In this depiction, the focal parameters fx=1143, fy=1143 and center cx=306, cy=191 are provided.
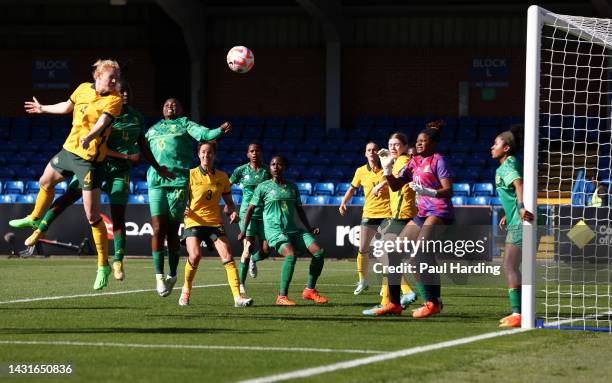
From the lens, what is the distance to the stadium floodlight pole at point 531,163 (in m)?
10.6

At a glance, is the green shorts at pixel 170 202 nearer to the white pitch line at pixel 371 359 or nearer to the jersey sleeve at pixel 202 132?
the jersey sleeve at pixel 202 132

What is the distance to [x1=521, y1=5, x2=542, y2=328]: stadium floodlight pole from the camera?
34.8ft

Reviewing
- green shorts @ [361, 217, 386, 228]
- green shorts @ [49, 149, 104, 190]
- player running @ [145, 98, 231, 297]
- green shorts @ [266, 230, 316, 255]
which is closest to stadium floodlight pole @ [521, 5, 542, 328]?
green shorts @ [266, 230, 316, 255]

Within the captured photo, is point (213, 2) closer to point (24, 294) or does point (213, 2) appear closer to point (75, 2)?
point (75, 2)

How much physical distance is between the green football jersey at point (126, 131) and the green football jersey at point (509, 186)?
3.99 meters

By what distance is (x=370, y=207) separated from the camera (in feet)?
50.0

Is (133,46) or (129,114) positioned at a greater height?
(133,46)

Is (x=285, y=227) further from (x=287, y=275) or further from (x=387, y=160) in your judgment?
(x=387, y=160)

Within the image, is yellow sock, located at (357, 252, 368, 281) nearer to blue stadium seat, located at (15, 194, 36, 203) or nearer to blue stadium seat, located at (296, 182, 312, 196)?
blue stadium seat, located at (296, 182, 312, 196)

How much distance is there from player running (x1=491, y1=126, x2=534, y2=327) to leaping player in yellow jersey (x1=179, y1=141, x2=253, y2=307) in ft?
10.4

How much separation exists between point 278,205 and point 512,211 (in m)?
3.67

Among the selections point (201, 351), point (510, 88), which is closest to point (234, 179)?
point (201, 351)

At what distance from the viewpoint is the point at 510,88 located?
1409 inches

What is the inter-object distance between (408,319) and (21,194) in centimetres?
1986
